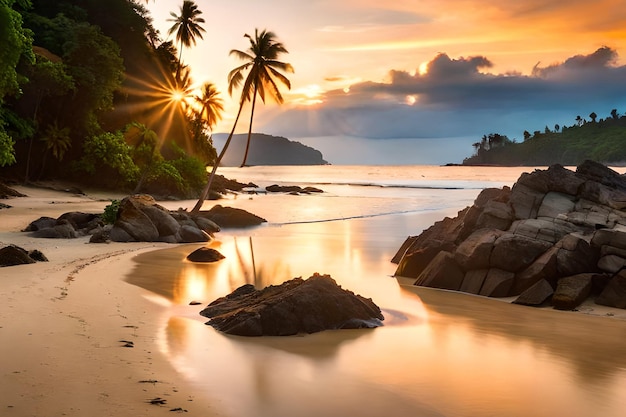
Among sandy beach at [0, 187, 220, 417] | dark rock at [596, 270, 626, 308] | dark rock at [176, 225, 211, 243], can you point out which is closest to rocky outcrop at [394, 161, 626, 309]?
dark rock at [596, 270, 626, 308]

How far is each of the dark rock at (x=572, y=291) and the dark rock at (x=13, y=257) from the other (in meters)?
11.0

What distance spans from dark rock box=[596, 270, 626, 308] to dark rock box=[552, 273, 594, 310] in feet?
1.01

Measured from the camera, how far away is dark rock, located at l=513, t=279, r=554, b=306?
11.4 metres

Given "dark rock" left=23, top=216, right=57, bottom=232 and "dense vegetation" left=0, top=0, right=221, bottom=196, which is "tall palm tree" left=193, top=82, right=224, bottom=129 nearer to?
"dense vegetation" left=0, top=0, right=221, bottom=196

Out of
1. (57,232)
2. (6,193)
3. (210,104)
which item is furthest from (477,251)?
(210,104)

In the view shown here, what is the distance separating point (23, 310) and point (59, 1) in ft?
154

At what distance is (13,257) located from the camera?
12.5 metres

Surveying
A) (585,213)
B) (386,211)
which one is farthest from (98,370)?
(386,211)

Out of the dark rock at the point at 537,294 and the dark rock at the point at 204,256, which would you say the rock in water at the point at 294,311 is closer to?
the dark rock at the point at 537,294

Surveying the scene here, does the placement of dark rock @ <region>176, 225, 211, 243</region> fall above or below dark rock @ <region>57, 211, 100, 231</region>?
below

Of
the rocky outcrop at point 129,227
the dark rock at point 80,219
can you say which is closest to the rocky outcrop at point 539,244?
the rocky outcrop at point 129,227

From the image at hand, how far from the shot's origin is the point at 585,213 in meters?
14.2

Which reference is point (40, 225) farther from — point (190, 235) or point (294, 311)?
point (294, 311)

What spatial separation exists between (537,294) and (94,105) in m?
38.4
